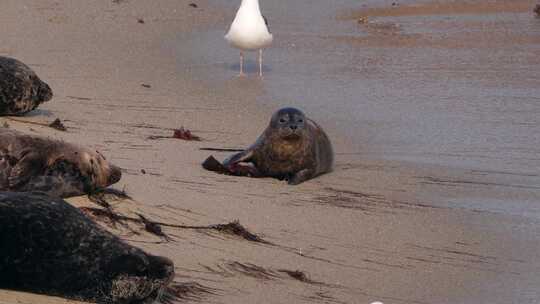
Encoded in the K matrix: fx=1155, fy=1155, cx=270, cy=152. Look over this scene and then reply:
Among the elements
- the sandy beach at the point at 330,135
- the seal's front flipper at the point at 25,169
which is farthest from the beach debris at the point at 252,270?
the seal's front flipper at the point at 25,169

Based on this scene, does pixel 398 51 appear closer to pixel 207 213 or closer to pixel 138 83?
pixel 138 83

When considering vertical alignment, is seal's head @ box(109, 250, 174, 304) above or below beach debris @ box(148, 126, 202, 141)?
below

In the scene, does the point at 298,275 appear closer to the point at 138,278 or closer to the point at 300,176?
the point at 138,278

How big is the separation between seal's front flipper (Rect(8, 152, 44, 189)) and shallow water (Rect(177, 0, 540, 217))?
2.95 meters

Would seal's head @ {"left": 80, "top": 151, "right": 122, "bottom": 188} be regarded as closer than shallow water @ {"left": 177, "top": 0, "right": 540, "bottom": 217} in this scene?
Yes

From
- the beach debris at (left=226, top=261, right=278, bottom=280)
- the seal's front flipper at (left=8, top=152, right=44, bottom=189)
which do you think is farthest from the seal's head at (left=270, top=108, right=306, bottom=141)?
the beach debris at (left=226, top=261, right=278, bottom=280)

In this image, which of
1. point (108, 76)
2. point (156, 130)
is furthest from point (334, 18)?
point (156, 130)

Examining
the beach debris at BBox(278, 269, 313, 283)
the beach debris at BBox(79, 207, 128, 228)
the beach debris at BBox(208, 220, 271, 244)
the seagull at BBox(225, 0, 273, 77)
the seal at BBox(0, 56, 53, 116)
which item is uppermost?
the seagull at BBox(225, 0, 273, 77)

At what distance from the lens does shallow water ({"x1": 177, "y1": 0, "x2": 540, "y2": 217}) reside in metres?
8.68

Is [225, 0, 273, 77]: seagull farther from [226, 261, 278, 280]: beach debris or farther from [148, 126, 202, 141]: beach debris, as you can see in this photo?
[226, 261, 278, 280]: beach debris

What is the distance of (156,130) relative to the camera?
8.64m

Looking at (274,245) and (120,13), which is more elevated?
(120,13)

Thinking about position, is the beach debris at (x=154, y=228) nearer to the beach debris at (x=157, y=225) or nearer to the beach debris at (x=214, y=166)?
the beach debris at (x=157, y=225)

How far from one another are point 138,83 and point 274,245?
18.6 feet
